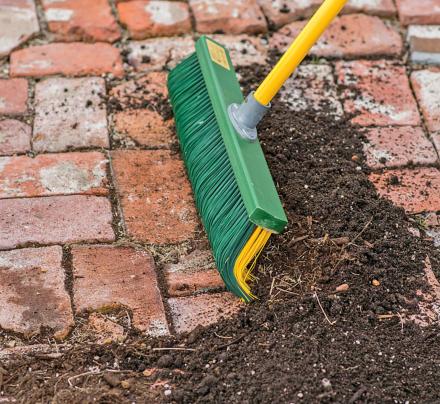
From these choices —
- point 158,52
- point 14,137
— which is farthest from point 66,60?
point 14,137

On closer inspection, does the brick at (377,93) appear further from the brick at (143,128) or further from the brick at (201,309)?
the brick at (201,309)

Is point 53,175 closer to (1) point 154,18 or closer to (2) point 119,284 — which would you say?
(2) point 119,284

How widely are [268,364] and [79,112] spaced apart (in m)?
1.33

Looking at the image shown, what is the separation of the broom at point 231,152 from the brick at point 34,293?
1.60 ft

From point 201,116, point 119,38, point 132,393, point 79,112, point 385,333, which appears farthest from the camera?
point 119,38

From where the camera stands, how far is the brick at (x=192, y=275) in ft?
8.13

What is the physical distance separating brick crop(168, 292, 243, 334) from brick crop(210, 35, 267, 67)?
3.93ft

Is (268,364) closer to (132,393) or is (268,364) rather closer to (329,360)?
(329,360)

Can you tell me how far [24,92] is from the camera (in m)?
3.09

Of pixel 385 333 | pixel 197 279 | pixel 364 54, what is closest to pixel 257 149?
pixel 197 279

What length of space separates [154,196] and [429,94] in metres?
1.26

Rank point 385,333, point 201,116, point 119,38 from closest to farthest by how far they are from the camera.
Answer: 1. point 385,333
2. point 201,116
3. point 119,38

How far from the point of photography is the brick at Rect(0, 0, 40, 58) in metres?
3.29

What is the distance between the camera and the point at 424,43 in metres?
3.45
